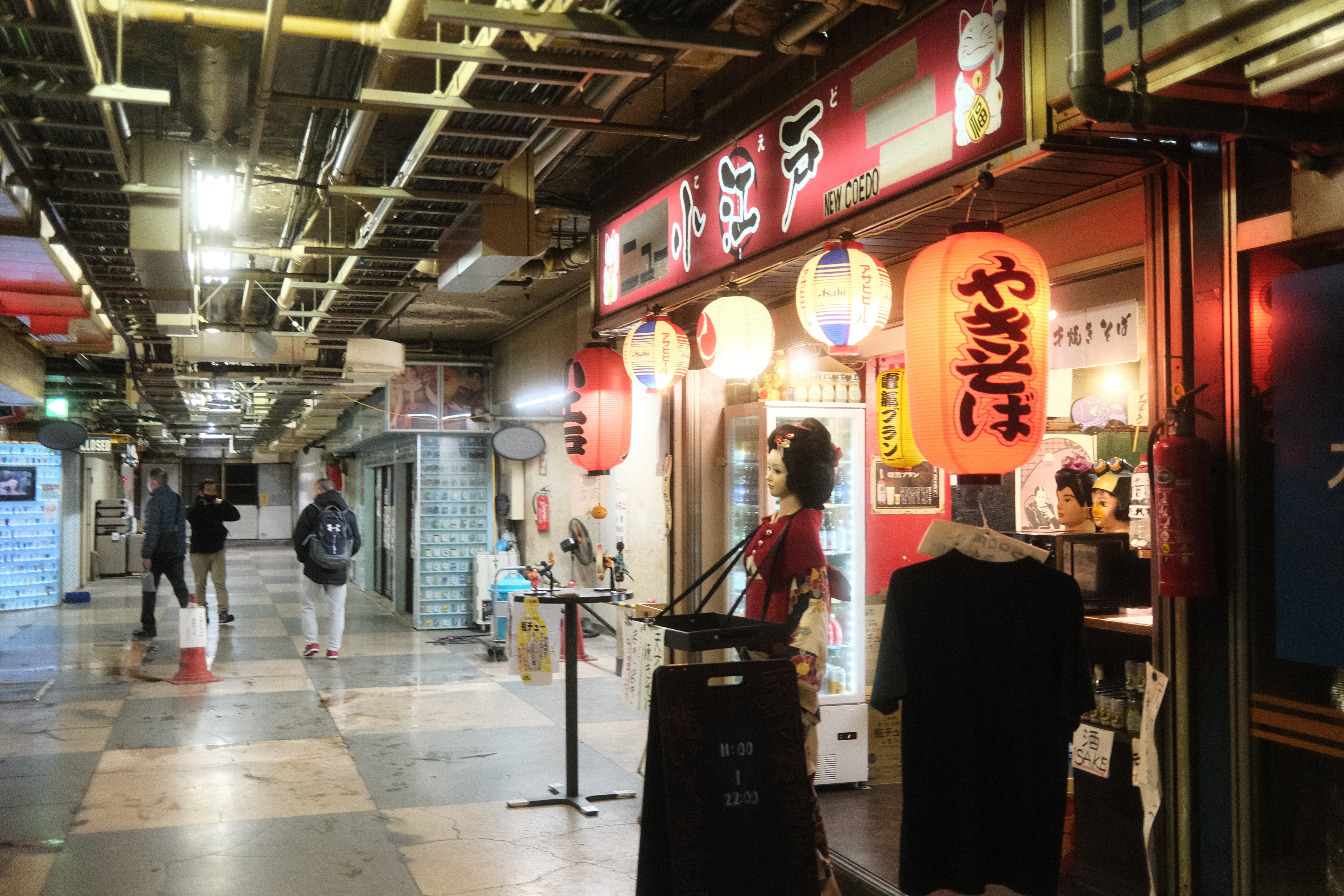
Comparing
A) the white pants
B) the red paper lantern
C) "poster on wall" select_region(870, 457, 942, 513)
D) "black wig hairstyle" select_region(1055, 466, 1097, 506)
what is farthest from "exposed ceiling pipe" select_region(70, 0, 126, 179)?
the white pants

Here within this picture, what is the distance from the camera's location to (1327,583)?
2.92 m

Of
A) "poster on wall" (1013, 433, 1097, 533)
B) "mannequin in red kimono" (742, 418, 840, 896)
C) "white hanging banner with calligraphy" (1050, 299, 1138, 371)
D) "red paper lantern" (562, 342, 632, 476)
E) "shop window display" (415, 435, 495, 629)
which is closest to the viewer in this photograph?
"mannequin in red kimono" (742, 418, 840, 896)

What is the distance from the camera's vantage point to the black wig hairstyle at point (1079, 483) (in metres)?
5.63

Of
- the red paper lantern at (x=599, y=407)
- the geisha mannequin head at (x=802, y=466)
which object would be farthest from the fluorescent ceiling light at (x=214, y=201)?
the geisha mannequin head at (x=802, y=466)

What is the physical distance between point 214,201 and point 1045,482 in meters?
6.56

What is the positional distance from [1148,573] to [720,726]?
254 centimetres

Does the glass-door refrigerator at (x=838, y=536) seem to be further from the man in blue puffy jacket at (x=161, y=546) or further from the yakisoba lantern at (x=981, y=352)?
the man in blue puffy jacket at (x=161, y=546)

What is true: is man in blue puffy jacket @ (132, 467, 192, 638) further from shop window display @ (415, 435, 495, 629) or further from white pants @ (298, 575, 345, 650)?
shop window display @ (415, 435, 495, 629)

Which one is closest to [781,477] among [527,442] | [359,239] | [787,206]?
[787,206]

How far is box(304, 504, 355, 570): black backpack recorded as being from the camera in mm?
11852

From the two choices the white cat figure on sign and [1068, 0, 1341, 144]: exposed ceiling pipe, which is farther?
the white cat figure on sign

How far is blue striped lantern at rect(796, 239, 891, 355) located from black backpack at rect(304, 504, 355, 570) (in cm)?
881

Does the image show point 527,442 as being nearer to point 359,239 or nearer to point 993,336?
point 359,239

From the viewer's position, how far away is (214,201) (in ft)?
25.2
